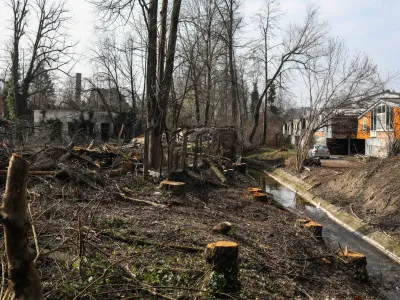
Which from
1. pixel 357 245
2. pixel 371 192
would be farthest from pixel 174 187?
pixel 371 192

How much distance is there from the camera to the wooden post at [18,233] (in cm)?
291

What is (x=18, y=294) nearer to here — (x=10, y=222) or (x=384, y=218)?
(x=10, y=222)

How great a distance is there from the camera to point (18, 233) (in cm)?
297

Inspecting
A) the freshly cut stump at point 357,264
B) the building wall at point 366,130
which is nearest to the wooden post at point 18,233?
the freshly cut stump at point 357,264

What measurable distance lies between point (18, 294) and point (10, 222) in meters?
0.61

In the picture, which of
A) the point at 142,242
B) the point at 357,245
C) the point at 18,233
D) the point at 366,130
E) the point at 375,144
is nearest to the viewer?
the point at 18,233

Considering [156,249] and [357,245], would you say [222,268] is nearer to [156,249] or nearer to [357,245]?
[156,249]

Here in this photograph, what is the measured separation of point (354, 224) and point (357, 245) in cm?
201

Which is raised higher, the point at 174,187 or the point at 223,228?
the point at 174,187

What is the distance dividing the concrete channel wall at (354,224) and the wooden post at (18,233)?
996 centimetres

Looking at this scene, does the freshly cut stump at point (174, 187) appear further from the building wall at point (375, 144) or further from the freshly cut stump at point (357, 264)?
the building wall at point (375, 144)

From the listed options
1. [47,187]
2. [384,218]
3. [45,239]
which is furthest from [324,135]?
[45,239]

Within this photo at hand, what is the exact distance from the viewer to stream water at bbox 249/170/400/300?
8.74 meters

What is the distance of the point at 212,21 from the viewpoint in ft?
110
